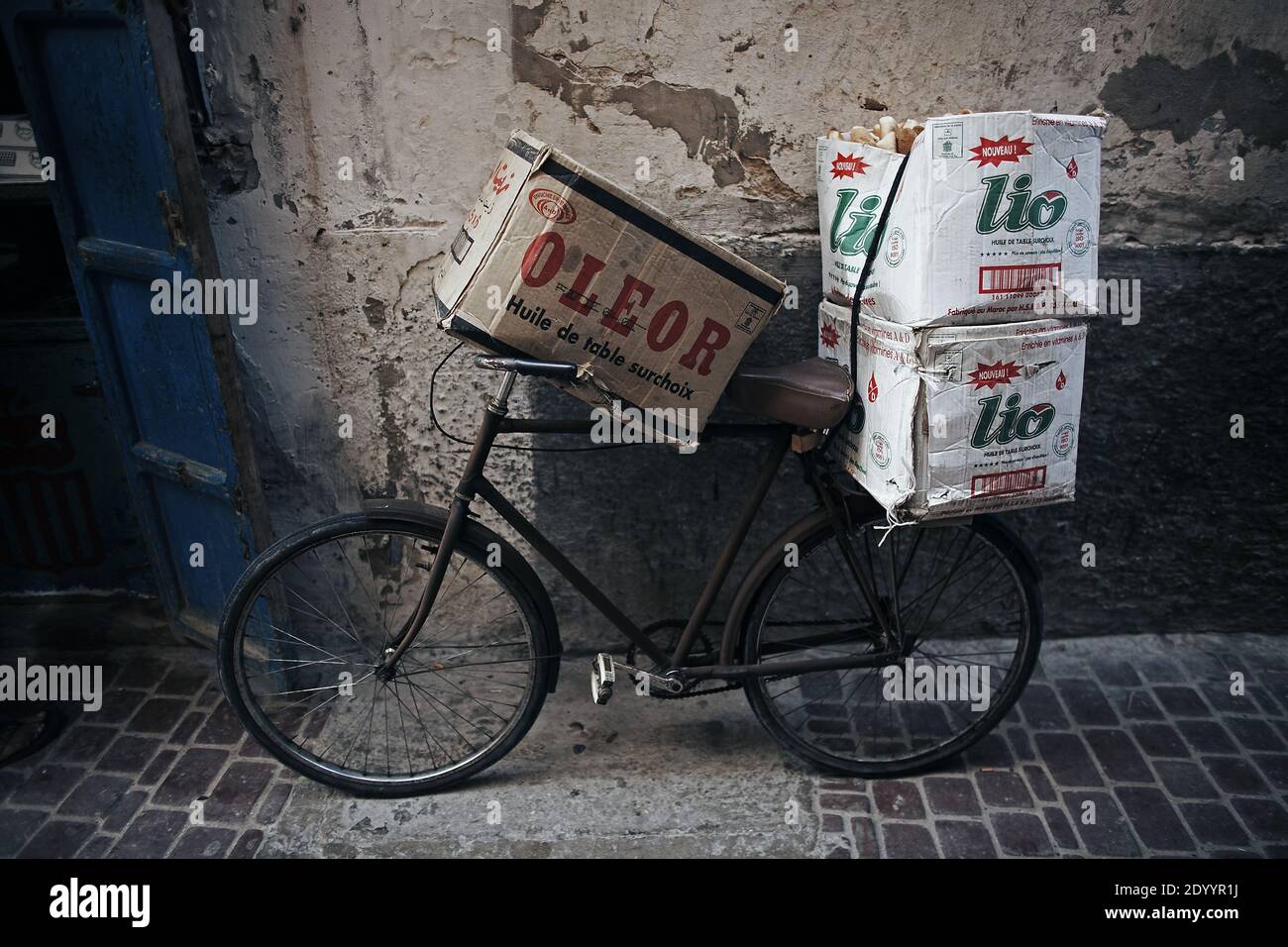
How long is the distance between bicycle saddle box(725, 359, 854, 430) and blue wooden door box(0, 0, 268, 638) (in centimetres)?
182

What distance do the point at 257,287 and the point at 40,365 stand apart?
1.29 m

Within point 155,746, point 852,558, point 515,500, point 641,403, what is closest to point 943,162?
point 641,403

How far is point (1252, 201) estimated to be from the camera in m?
3.63

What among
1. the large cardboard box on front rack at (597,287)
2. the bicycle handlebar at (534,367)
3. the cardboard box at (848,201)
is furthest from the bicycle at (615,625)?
the cardboard box at (848,201)

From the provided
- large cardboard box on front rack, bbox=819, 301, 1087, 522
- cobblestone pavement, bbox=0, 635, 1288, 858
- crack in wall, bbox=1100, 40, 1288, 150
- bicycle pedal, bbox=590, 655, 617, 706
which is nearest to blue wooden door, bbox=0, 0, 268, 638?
cobblestone pavement, bbox=0, 635, 1288, 858

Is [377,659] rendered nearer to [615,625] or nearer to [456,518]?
[456,518]

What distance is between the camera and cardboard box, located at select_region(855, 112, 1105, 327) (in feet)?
8.82

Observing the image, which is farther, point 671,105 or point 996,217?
point 671,105

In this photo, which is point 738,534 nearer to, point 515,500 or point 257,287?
point 515,500

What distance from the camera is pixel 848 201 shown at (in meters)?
3.15

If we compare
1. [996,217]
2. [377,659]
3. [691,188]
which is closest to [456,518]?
[377,659]

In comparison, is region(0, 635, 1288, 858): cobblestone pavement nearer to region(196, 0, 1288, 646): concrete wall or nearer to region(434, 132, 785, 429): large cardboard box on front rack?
region(196, 0, 1288, 646): concrete wall

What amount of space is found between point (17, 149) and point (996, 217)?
361 cm

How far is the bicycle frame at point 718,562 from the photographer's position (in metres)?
3.19
